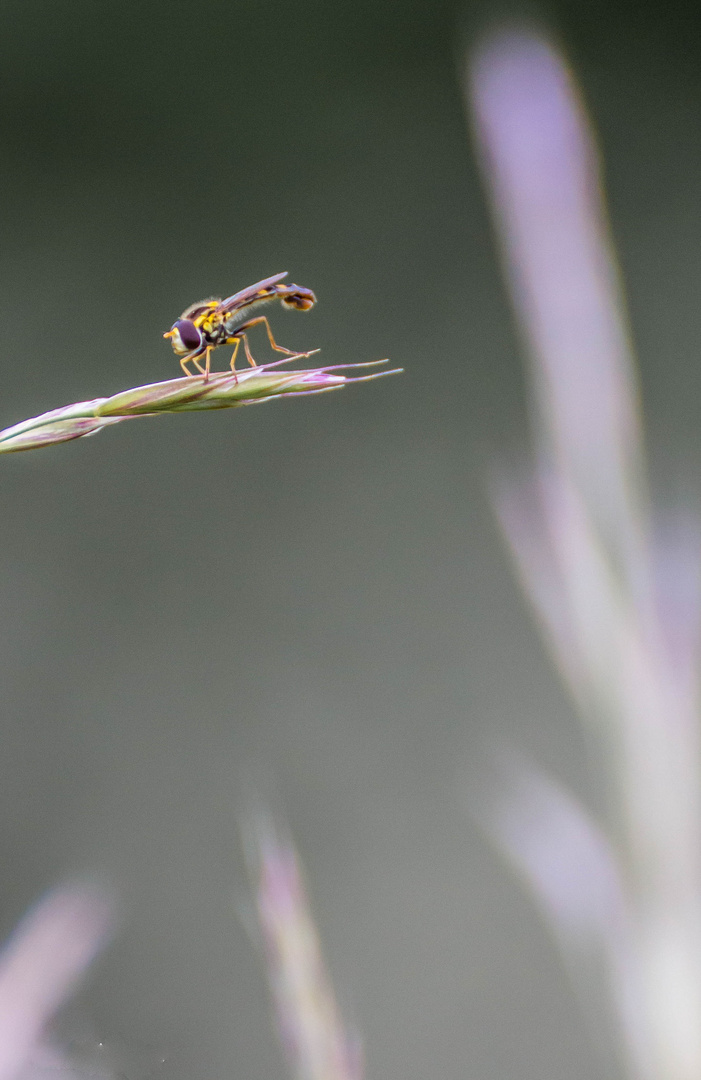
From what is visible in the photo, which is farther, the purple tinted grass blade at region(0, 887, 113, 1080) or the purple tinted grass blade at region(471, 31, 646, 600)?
the purple tinted grass blade at region(471, 31, 646, 600)

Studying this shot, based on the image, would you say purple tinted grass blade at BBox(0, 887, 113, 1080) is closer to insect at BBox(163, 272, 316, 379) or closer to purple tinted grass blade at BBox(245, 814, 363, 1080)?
purple tinted grass blade at BBox(245, 814, 363, 1080)

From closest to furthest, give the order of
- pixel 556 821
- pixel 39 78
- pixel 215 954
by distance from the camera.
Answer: pixel 556 821
pixel 39 78
pixel 215 954

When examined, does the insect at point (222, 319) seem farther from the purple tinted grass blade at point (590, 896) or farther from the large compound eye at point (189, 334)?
the purple tinted grass blade at point (590, 896)

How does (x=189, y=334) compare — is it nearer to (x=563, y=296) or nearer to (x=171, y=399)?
(x=171, y=399)

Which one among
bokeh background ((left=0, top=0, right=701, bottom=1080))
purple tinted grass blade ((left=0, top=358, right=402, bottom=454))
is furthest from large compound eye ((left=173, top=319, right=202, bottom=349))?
bokeh background ((left=0, top=0, right=701, bottom=1080))

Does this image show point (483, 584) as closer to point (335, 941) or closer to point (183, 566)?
point (183, 566)

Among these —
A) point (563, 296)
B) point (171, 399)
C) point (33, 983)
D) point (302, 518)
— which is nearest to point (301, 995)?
point (33, 983)

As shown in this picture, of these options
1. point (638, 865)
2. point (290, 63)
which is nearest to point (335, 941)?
point (638, 865)
